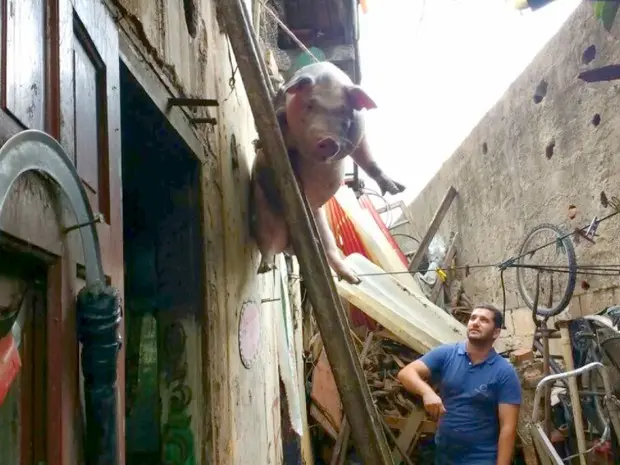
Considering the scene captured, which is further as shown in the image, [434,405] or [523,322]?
[523,322]

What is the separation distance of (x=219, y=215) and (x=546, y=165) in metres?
4.62

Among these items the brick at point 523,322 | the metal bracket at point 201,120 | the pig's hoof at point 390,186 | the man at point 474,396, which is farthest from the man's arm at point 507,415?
the brick at point 523,322

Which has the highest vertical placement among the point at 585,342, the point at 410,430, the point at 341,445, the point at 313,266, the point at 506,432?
the point at 313,266

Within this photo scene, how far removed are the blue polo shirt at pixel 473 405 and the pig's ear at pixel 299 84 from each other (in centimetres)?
191

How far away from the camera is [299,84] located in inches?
112

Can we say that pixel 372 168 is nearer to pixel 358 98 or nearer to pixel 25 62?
pixel 358 98

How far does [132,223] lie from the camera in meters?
2.36

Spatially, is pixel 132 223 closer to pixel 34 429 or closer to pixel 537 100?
pixel 34 429

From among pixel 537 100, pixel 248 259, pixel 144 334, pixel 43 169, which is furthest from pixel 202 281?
pixel 537 100

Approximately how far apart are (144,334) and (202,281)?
301mm

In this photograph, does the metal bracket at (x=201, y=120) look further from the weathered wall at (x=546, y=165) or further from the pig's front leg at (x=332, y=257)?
the weathered wall at (x=546, y=165)

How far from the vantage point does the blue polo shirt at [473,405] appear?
3.45 m

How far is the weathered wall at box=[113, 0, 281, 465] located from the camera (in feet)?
6.52

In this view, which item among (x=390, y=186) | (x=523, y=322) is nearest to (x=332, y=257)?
(x=390, y=186)
